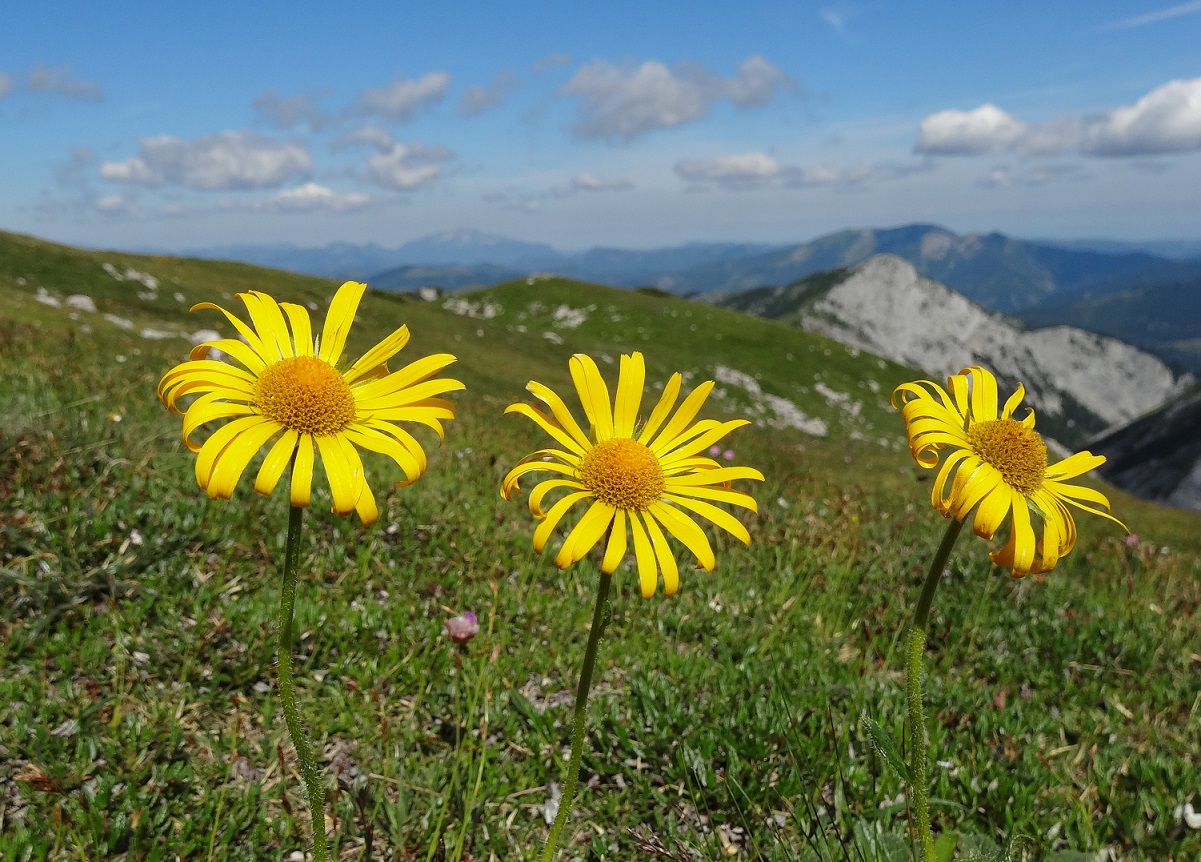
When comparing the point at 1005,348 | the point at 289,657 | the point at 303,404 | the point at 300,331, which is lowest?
the point at 1005,348

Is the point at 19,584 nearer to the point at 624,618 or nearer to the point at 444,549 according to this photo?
the point at 444,549

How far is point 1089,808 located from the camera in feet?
13.9

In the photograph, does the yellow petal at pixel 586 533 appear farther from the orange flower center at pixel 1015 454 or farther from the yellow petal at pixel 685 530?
the orange flower center at pixel 1015 454

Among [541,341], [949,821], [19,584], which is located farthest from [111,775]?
[541,341]

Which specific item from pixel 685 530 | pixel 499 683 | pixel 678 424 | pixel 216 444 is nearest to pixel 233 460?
pixel 216 444

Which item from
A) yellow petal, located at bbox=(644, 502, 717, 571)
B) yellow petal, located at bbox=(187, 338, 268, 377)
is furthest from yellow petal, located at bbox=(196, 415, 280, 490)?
yellow petal, located at bbox=(644, 502, 717, 571)

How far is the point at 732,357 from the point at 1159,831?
Answer: 75311mm

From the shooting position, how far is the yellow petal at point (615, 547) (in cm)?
204

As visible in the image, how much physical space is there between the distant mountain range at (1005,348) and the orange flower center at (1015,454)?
633ft

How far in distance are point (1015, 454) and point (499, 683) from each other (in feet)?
11.6

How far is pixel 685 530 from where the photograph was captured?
2.46 metres

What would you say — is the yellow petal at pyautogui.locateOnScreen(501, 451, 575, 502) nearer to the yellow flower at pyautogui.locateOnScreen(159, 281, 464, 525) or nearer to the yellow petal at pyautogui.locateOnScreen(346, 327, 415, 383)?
the yellow flower at pyautogui.locateOnScreen(159, 281, 464, 525)

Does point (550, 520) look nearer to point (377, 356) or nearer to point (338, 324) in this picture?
point (377, 356)

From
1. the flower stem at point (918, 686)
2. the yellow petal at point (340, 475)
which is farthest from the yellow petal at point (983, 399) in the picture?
the yellow petal at point (340, 475)
